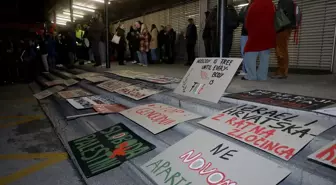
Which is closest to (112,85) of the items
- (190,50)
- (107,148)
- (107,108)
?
(107,108)

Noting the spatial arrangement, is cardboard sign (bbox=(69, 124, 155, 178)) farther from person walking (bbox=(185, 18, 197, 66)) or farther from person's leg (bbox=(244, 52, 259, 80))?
person walking (bbox=(185, 18, 197, 66))

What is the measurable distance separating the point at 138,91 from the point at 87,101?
37.4 inches

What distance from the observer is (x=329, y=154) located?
4.62 feet

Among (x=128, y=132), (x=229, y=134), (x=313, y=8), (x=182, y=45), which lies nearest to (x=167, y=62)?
(x=182, y=45)

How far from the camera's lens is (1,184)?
79.7 inches

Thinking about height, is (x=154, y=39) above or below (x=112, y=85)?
above

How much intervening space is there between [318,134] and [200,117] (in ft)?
3.48

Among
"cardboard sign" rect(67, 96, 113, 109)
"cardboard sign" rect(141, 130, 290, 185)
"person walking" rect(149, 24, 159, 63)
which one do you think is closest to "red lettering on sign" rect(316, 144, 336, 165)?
"cardboard sign" rect(141, 130, 290, 185)

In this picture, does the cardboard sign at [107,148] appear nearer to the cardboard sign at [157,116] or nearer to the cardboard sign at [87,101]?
the cardboard sign at [157,116]

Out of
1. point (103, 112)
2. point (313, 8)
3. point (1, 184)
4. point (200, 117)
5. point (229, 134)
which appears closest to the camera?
point (229, 134)

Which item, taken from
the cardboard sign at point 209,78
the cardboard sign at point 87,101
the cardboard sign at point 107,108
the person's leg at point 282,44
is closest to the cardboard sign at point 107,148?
the cardboard sign at point 107,108

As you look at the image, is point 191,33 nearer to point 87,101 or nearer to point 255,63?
point 255,63

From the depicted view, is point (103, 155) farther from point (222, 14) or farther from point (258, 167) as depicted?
point (222, 14)

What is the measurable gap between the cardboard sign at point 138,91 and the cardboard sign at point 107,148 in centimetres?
82
